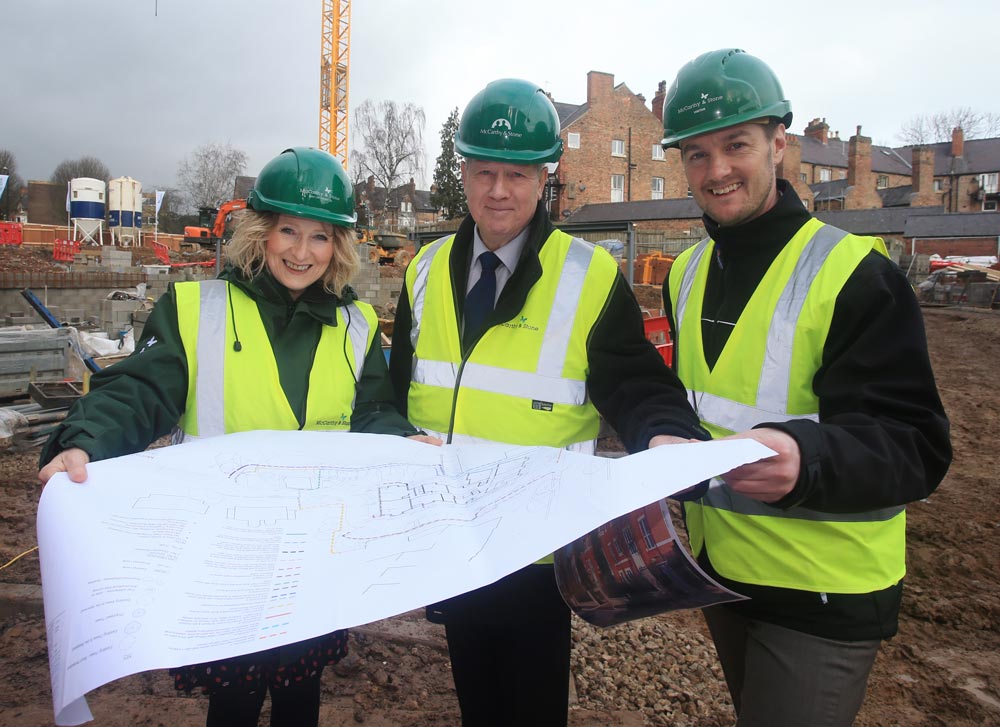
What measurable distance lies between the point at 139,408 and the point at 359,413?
0.70 metres

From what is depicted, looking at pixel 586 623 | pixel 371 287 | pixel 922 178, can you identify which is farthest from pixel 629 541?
pixel 922 178

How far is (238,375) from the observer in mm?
2258

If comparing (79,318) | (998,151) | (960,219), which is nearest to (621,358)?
(79,318)

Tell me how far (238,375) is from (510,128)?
48.6 inches

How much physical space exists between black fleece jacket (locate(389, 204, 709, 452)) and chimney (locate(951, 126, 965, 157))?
7341cm

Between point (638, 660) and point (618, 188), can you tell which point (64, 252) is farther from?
point (638, 660)

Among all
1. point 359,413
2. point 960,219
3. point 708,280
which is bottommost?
point 359,413

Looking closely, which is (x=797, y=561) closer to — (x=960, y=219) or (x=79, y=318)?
(x=79, y=318)

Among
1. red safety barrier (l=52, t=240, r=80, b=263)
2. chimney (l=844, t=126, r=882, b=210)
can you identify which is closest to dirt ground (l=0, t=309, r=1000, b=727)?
red safety barrier (l=52, t=240, r=80, b=263)

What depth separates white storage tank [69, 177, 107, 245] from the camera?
3781 centimetres

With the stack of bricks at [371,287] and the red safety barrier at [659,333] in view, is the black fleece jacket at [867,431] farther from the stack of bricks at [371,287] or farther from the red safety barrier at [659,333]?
the stack of bricks at [371,287]

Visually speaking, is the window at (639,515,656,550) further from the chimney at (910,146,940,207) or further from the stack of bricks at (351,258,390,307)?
the chimney at (910,146,940,207)

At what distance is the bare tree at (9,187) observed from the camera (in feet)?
166

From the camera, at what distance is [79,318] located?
17.6 meters
